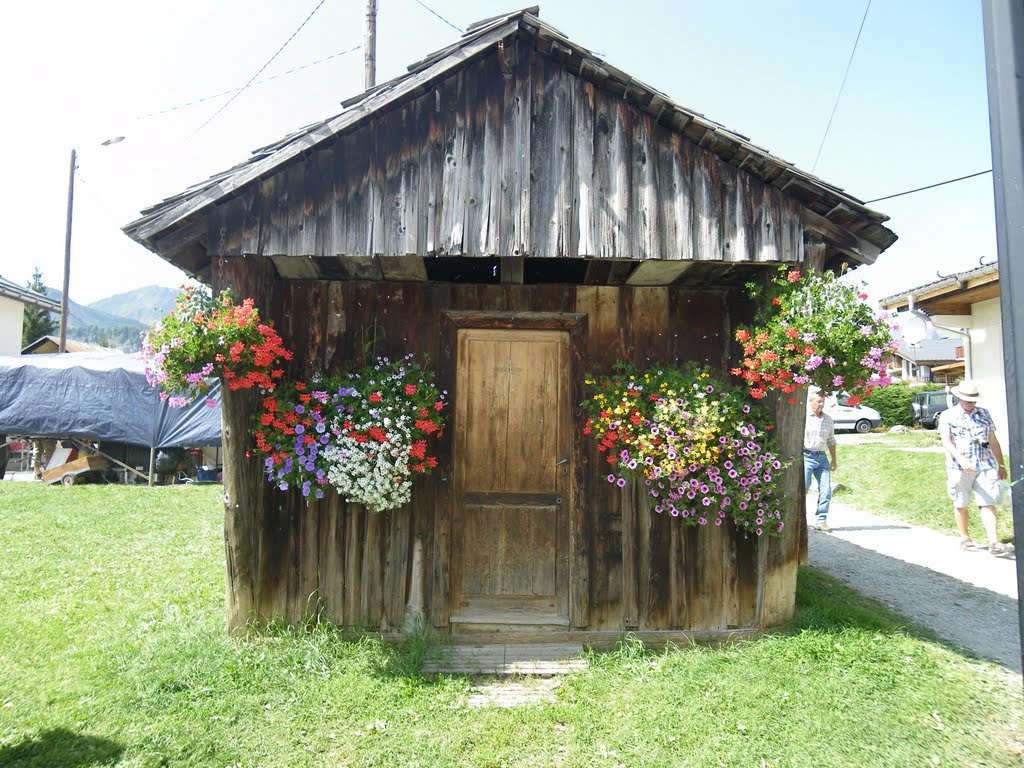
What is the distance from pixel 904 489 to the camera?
460 inches

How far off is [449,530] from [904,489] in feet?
34.0

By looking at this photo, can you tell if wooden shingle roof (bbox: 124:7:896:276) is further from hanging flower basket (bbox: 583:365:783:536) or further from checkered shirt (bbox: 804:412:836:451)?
checkered shirt (bbox: 804:412:836:451)

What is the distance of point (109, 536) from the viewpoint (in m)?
8.74

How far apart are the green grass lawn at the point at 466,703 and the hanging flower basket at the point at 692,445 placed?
1029 millimetres

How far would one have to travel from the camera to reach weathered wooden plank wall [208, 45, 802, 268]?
Answer: 4.32 meters

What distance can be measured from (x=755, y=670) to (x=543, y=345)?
9.19 ft

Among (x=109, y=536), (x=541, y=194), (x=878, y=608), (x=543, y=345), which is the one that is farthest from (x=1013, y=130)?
(x=109, y=536)

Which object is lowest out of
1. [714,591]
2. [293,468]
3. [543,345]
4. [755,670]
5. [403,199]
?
[755,670]

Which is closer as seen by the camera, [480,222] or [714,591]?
[480,222]

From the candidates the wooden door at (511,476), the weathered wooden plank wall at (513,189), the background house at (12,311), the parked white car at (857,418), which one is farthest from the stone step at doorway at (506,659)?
the parked white car at (857,418)

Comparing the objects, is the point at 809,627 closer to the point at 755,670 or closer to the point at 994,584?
the point at 755,670

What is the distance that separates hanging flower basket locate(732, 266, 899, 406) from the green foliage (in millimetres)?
27850

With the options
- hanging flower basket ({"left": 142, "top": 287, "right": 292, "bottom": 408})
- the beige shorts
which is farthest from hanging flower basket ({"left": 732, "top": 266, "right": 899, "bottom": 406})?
the beige shorts

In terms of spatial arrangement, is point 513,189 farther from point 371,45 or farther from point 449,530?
point 371,45
